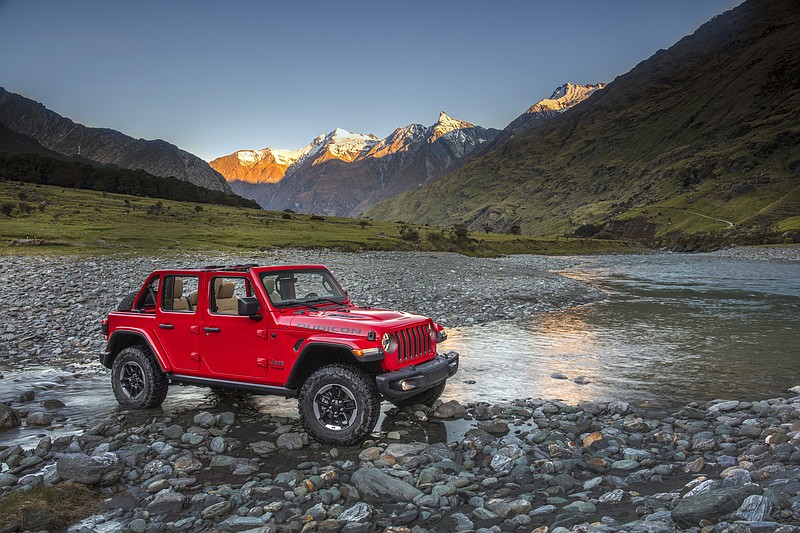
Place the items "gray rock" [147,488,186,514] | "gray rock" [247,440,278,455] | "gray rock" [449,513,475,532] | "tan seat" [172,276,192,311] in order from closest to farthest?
"gray rock" [449,513,475,532] < "gray rock" [147,488,186,514] < "gray rock" [247,440,278,455] < "tan seat" [172,276,192,311]

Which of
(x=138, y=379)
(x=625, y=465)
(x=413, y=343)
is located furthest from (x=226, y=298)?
(x=625, y=465)

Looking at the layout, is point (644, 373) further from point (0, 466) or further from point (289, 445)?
point (0, 466)

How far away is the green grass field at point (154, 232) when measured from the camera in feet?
186

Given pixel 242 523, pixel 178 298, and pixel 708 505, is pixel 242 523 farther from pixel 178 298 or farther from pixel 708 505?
pixel 178 298

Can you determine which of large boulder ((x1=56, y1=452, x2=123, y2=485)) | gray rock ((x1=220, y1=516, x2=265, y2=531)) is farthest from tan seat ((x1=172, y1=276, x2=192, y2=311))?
gray rock ((x1=220, y1=516, x2=265, y2=531))

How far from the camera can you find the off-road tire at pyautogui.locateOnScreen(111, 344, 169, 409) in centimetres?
1060

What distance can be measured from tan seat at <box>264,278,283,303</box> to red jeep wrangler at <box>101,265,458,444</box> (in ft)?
0.08

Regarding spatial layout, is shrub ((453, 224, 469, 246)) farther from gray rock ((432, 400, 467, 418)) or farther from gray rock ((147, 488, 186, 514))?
gray rock ((147, 488, 186, 514))

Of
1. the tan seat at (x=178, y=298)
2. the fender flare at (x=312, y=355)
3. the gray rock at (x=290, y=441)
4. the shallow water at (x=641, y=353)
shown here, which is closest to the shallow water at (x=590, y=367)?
the shallow water at (x=641, y=353)

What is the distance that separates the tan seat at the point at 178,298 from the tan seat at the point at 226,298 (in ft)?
2.41

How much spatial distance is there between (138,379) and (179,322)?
1662 mm

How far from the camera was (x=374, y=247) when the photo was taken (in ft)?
260

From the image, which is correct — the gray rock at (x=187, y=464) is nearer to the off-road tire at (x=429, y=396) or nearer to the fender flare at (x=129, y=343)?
the fender flare at (x=129, y=343)

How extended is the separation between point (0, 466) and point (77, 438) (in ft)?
A: 4.14
